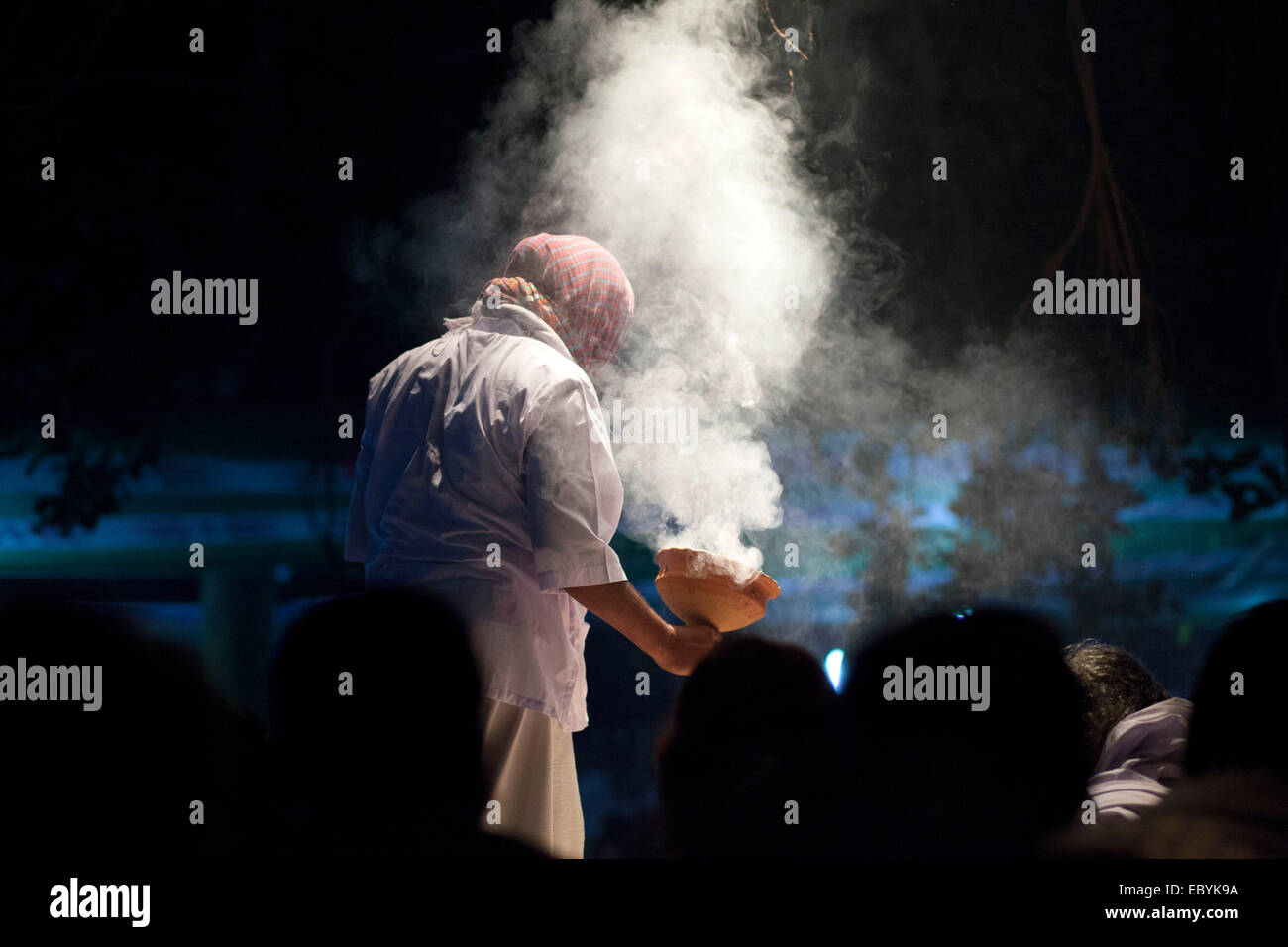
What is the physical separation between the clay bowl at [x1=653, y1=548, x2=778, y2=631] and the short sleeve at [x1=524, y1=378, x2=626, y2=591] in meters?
0.20

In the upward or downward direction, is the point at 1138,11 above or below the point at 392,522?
above

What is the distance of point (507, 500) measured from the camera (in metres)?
2.32

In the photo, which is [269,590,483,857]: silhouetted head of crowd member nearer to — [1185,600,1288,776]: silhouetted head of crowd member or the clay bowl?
the clay bowl

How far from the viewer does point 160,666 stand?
274 centimetres

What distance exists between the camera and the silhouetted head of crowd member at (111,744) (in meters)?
2.69

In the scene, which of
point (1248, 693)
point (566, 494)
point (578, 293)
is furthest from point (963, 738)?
point (578, 293)

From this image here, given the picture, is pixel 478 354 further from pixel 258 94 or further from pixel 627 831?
pixel 627 831

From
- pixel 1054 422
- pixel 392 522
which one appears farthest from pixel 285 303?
pixel 1054 422

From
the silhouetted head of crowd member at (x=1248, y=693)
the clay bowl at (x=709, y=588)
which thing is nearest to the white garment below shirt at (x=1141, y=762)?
the silhouetted head of crowd member at (x=1248, y=693)

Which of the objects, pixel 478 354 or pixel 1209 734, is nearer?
pixel 478 354

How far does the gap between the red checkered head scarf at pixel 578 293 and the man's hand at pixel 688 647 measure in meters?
0.63

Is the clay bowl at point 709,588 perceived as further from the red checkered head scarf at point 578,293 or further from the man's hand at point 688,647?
the red checkered head scarf at point 578,293

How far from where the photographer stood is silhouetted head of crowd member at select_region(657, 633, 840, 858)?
267 centimetres
